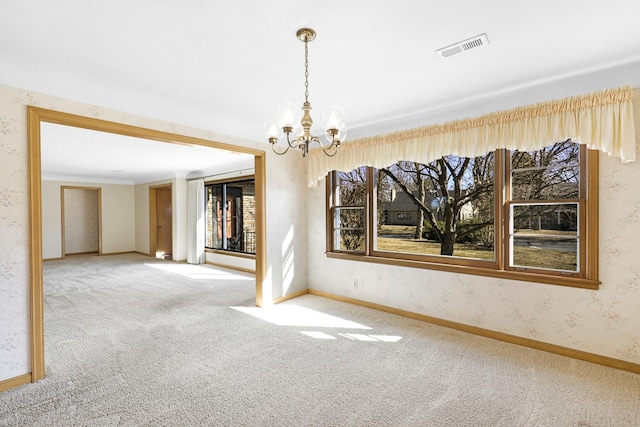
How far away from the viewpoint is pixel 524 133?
2.79 metres

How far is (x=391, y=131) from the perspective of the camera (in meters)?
3.73

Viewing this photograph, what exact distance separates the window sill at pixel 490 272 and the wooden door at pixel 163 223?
678 centimetres

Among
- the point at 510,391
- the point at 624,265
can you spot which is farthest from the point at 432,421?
the point at 624,265

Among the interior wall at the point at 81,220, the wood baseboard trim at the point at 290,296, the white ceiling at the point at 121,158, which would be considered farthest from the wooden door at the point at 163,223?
the wood baseboard trim at the point at 290,296

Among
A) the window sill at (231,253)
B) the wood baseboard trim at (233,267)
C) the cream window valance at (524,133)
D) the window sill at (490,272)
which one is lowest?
the wood baseboard trim at (233,267)

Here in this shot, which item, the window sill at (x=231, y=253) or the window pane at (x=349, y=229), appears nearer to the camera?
the window pane at (x=349, y=229)

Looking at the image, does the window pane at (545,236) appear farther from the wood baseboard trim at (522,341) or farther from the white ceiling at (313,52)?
the white ceiling at (313,52)

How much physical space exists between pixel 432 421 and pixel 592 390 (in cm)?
128

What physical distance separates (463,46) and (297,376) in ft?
8.72

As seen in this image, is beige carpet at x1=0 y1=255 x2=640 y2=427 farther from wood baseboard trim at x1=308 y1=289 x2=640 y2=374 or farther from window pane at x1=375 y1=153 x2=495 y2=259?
window pane at x1=375 y1=153 x2=495 y2=259

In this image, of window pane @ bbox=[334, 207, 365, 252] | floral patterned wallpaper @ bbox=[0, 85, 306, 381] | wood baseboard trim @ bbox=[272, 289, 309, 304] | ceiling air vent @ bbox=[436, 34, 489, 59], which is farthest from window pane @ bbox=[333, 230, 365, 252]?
floral patterned wallpaper @ bbox=[0, 85, 306, 381]

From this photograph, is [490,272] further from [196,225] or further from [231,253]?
[196,225]

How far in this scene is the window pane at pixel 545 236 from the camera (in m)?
2.81

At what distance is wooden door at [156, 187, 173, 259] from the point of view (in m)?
8.90
